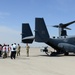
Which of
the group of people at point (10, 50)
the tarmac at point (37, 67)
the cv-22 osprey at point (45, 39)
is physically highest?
the cv-22 osprey at point (45, 39)

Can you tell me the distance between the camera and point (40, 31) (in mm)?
31031

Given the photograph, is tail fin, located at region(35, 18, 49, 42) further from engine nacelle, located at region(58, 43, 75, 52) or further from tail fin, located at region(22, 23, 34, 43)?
tail fin, located at region(22, 23, 34, 43)

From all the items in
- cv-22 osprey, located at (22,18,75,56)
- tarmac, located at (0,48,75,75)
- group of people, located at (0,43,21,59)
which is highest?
cv-22 osprey, located at (22,18,75,56)

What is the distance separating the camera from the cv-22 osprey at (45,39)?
101ft

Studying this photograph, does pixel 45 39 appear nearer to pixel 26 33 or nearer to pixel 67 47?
pixel 67 47

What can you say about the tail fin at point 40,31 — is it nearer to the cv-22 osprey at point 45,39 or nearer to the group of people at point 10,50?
the cv-22 osprey at point 45,39

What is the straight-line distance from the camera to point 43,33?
3123cm

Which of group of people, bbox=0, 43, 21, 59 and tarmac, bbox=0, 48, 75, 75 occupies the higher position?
group of people, bbox=0, 43, 21, 59

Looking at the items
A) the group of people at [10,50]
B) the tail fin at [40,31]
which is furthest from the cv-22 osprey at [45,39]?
the group of people at [10,50]

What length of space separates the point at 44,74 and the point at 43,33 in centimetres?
1969

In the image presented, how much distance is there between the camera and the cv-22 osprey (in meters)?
30.8

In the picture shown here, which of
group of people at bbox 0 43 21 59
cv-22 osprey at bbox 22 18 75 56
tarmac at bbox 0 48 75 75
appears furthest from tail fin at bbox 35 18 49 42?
tarmac at bbox 0 48 75 75

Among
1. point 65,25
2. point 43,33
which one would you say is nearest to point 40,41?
point 43,33

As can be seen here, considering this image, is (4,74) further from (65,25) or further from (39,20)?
(65,25)
